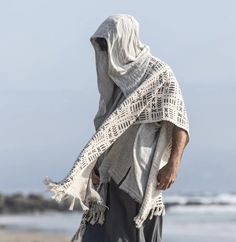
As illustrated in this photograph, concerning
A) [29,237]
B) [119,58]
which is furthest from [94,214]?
[29,237]

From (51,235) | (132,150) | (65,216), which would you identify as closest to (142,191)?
(132,150)

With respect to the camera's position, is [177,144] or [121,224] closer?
[177,144]

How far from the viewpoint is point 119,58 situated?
6180 mm

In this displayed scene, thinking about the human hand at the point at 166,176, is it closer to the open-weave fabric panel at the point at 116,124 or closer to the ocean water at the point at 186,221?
the open-weave fabric panel at the point at 116,124

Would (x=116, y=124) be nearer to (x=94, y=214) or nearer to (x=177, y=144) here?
(x=177, y=144)

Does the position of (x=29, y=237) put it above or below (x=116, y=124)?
below

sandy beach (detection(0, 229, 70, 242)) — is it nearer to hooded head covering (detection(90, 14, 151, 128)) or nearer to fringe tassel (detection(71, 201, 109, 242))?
fringe tassel (detection(71, 201, 109, 242))

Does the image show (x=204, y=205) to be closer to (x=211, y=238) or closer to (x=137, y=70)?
(x=211, y=238)

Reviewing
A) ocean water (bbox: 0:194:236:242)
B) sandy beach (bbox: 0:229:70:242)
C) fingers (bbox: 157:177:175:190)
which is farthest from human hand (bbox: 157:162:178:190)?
ocean water (bbox: 0:194:236:242)

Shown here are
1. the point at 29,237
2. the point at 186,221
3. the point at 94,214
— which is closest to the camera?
the point at 94,214

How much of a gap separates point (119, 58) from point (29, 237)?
964cm

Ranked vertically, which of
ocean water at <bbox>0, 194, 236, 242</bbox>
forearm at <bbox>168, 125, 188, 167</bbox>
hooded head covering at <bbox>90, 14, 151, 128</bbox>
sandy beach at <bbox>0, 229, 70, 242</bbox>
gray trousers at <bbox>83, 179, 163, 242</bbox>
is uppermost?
hooded head covering at <bbox>90, 14, 151, 128</bbox>

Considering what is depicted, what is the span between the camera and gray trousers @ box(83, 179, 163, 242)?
6207mm

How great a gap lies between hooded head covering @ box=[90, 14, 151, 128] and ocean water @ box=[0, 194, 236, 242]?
8.99 meters
